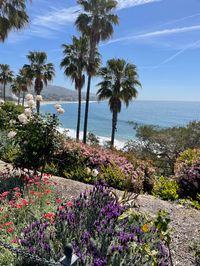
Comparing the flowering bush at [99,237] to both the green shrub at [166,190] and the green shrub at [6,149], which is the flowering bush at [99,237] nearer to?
the green shrub at [166,190]

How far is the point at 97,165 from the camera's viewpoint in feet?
23.7

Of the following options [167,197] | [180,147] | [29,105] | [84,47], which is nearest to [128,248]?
[167,197]

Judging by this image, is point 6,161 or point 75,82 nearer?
point 6,161

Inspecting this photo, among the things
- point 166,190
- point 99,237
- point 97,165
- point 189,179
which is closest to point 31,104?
point 97,165

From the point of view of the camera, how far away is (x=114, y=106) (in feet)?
68.1

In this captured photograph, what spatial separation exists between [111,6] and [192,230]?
61.7 ft

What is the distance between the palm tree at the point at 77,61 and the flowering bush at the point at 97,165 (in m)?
15.3

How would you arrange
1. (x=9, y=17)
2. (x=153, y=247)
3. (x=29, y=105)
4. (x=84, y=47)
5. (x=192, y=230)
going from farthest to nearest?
1. (x=84, y=47)
2. (x=9, y=17)
3. (x=29, y=105)
4. (x=192, y=230)
5. (x=153, y=247)

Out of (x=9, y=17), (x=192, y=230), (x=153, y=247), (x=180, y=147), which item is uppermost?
(x=9, y=17)

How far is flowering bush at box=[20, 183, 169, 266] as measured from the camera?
102 inches

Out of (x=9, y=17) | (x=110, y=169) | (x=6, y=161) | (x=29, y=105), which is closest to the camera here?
(x=29, y=105)

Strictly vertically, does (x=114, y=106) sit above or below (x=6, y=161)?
above

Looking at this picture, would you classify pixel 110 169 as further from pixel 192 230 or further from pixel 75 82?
pixel 75 82

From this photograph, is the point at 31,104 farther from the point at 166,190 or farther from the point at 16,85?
the point at 16,85
